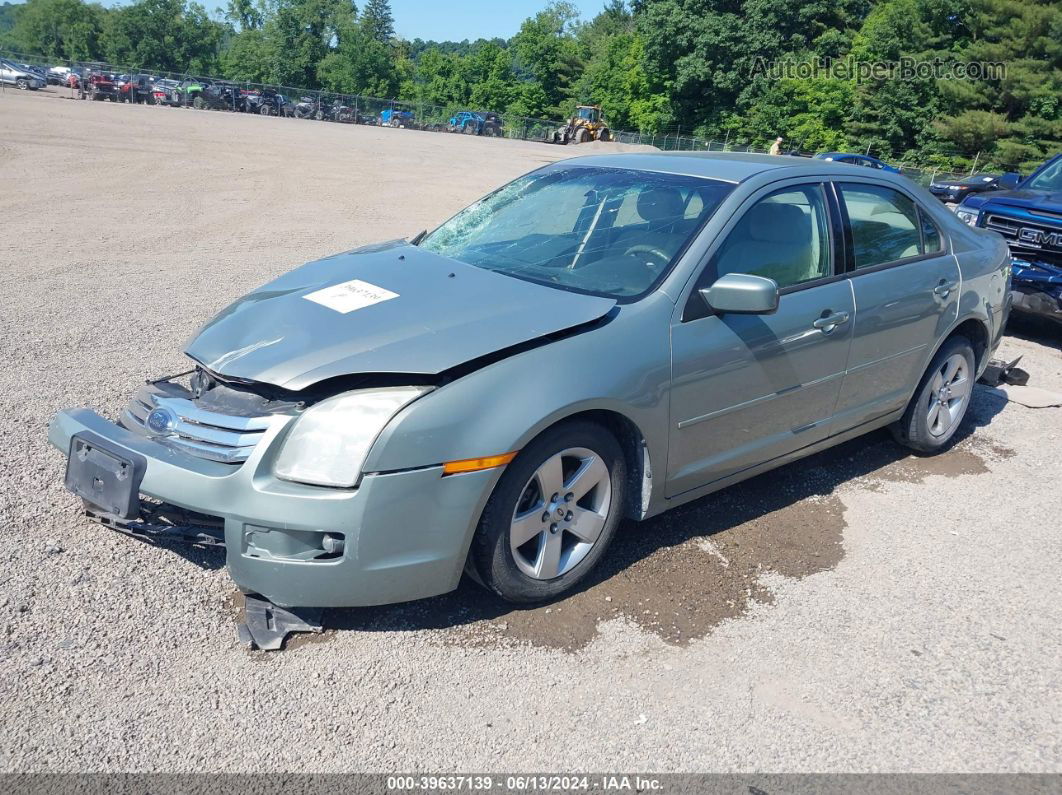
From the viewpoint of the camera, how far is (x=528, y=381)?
10.3 ft

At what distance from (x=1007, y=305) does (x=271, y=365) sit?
4.97m

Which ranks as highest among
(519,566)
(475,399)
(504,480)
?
(475,399)

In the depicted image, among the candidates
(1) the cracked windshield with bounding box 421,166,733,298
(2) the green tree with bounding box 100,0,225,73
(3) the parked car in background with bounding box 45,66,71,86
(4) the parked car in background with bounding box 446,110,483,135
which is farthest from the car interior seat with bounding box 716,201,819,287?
(2) the green tree with bounding box 100,0,225,73

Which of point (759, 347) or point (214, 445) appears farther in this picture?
point (759, 347)

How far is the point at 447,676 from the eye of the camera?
119 inches

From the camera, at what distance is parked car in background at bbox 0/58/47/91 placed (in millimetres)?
47594

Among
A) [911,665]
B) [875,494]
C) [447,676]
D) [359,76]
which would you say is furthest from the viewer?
[359,76]

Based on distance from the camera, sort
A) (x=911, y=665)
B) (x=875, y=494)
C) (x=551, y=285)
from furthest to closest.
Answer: (x=875, y=494), (x=551, y=285), (x=911, y=665)

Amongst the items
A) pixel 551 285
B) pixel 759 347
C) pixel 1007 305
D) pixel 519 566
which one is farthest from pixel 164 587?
pixel 1007 305

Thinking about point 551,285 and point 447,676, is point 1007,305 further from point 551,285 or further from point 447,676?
point 447,676

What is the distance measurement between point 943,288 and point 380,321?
3390 millimetres

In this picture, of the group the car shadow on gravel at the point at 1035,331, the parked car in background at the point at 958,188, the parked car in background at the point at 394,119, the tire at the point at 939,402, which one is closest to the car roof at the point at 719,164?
the tire at the point at 939,402

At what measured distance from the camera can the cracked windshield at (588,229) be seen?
150 inches

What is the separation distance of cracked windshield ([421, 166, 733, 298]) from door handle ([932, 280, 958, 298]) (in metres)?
1.66
